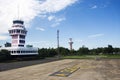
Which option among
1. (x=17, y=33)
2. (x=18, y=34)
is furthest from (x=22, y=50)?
(x=17, y=33)

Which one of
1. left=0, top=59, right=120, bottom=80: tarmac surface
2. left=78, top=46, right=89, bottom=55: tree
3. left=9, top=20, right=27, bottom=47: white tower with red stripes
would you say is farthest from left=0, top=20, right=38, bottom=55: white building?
left=78, top=46, right=89, bottom=55: tree

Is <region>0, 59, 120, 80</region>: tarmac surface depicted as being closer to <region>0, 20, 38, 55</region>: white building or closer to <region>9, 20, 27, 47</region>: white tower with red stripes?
<region>0, 20, 38, 55</region>: white building

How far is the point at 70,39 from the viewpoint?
180m

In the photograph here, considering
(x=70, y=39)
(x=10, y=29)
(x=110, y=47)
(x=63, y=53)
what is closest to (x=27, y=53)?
(x=10, y=29)

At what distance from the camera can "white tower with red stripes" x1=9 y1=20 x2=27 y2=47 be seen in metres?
88.5

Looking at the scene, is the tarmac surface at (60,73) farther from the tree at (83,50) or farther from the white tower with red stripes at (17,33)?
the tree at (83,50)

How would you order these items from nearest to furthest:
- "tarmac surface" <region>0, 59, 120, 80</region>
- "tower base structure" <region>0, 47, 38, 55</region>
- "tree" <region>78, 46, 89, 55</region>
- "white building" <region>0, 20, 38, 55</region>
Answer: "tarmac surface" <region>0, 59, 120, 80</region>
"tower base structure" <region>0, 47, 38, 55</region>
"white building" <region>0, 20, 38, 55</region>
"tree" <region>78, 46, 89, 55</region>

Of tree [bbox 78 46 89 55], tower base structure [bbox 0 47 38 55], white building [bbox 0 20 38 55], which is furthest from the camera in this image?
tree [bbox 78 46 89 55]

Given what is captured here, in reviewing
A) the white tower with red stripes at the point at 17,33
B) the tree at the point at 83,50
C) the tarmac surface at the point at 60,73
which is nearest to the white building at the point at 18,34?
the white tower with red stripes at the point at 17,33

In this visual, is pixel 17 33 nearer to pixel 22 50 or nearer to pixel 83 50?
pixel 22 50

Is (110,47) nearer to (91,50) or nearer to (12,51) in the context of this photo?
(91,50)

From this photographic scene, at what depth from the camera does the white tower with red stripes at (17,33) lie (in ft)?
290

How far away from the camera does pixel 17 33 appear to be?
88438 millimetres

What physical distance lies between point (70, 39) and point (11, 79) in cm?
16468
